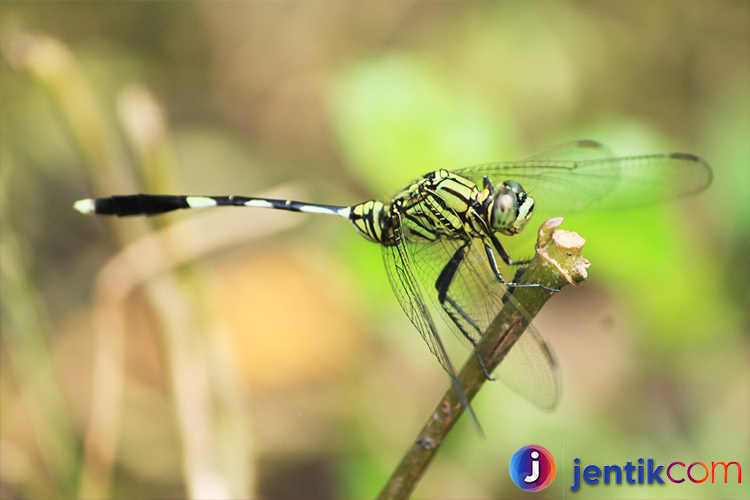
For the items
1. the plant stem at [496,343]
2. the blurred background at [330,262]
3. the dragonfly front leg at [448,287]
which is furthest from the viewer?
the blurred background at [330,262]

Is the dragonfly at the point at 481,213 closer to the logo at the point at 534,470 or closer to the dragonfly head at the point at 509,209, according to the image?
the dragonfly head at the point at 509,209

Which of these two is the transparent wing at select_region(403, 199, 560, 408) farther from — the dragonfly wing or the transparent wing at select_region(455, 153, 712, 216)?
the dragonfly wing

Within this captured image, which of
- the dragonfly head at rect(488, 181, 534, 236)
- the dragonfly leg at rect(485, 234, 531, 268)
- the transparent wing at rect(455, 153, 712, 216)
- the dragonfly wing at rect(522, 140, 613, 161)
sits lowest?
the dragonfly leg at rect(485, 234, 531, 268)

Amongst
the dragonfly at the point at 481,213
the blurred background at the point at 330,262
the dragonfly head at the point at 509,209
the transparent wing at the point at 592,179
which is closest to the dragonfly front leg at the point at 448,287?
the dragonfly at the point at 481,213

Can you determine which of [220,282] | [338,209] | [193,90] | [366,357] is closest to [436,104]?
[338,209]

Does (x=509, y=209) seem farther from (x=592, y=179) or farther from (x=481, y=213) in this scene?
(x=592, y=179)

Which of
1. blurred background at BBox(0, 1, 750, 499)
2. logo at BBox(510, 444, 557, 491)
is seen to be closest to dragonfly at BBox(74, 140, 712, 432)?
blurred background at BBox(0, 1, 750, 499)
